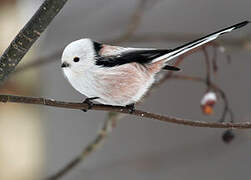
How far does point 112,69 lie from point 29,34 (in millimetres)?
302

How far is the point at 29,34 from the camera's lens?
0.68 meters

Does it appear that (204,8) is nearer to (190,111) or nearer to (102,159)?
(190,111)

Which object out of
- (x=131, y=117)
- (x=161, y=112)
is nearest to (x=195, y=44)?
(x=161, y=112)

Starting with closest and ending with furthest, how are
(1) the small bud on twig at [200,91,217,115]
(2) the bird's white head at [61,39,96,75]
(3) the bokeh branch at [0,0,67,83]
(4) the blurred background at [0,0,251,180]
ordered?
1. (3) the bokeh branch at [0,0,67,83]
2. (2) the bird's white head at [61,39,96,75]
3. (1) the small bud on twig at [200,91,217,115]
4. (4) the blurred background at [0,0,251,180]

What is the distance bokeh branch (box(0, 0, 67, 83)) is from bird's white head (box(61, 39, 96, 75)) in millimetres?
162

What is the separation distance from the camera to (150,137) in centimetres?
229

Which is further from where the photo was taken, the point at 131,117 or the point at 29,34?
the point at 131,117

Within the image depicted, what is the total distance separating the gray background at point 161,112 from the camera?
202 cm

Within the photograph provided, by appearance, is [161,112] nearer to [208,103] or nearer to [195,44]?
[208,103]

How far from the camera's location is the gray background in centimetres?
202

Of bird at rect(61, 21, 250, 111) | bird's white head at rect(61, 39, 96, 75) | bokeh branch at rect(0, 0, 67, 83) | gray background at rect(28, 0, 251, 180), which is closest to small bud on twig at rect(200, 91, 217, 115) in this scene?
bird at rect(61, 21, 250, 111)

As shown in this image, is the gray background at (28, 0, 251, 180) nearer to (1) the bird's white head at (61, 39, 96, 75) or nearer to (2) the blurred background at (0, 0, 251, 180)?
(2) the blurred background at (0, 0, 251, 180)

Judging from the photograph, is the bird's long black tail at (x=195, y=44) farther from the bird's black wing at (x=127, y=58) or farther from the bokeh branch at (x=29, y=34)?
the bokeh branch at (x=29, y=34)

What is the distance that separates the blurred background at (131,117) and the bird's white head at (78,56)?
0.96 metres
